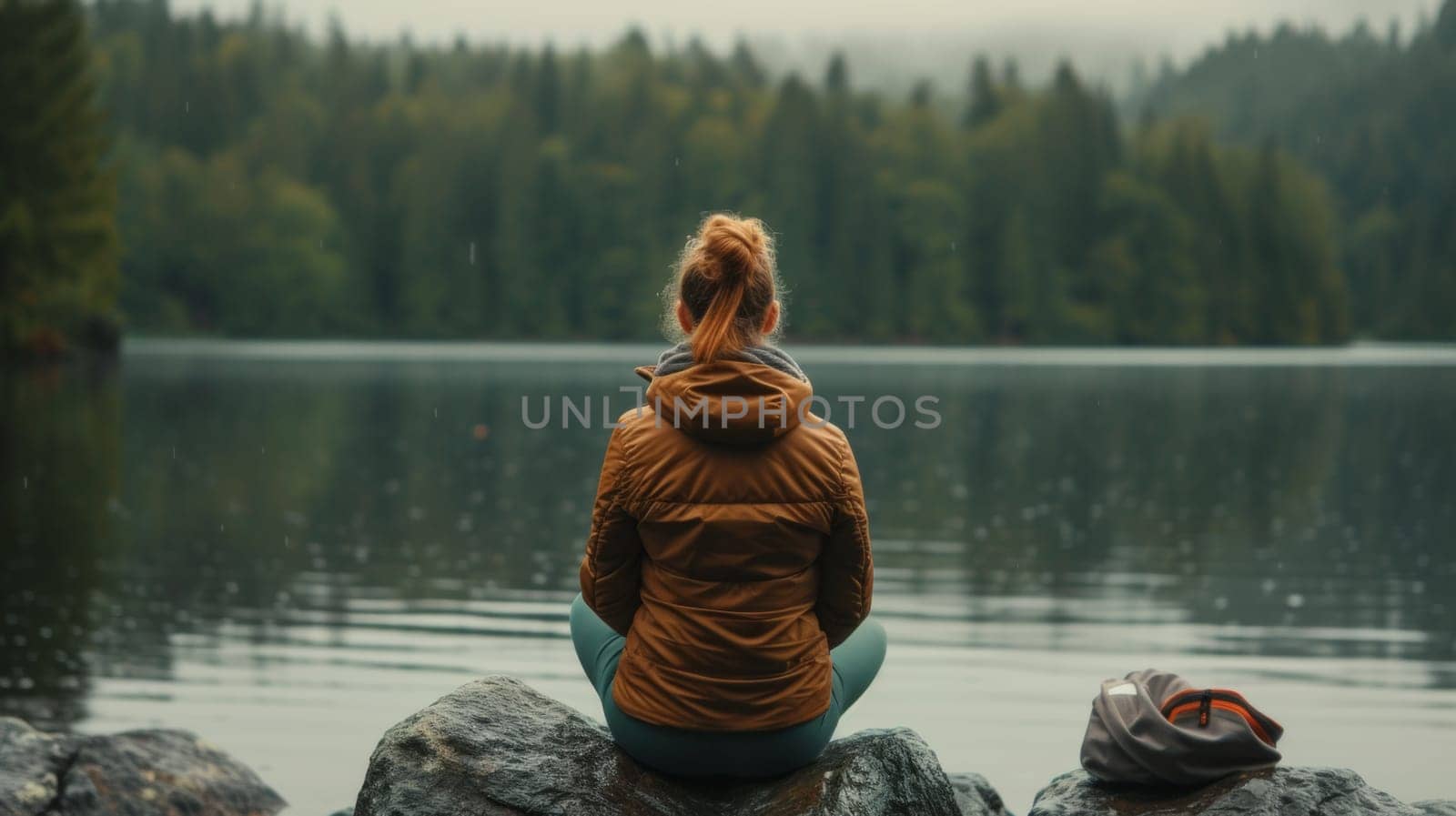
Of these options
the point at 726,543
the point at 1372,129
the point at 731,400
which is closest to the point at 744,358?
the point at 731,400

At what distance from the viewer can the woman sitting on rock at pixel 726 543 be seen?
12.8 ft

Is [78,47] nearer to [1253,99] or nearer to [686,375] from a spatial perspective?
[686,375]

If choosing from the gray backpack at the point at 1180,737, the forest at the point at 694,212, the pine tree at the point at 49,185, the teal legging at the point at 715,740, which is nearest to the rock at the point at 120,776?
the teal legging at the point at 715,740

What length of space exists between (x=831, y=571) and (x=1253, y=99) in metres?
184

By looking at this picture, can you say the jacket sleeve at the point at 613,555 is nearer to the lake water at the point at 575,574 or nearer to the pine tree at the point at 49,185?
the lake water at the point at 575,574

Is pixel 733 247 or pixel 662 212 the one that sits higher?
pixel 733 247

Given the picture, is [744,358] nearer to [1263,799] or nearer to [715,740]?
[715,740]

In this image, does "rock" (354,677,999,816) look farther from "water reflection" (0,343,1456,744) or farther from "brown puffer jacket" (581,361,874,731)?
"water reflection" (0,343,1456,744)

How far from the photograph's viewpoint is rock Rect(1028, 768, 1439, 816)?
4.29 metres

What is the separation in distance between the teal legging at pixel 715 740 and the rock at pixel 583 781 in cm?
6

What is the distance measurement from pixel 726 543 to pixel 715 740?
56 centimetres

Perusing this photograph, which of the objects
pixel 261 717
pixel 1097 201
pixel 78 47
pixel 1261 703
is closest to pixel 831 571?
pixel 261 717

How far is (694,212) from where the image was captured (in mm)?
110812

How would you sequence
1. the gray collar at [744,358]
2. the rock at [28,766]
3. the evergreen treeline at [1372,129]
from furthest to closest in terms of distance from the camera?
1. the evergreen treeline at [1372,129]
2. the rock at [28,766]
3. the gray collar at [744,358]
